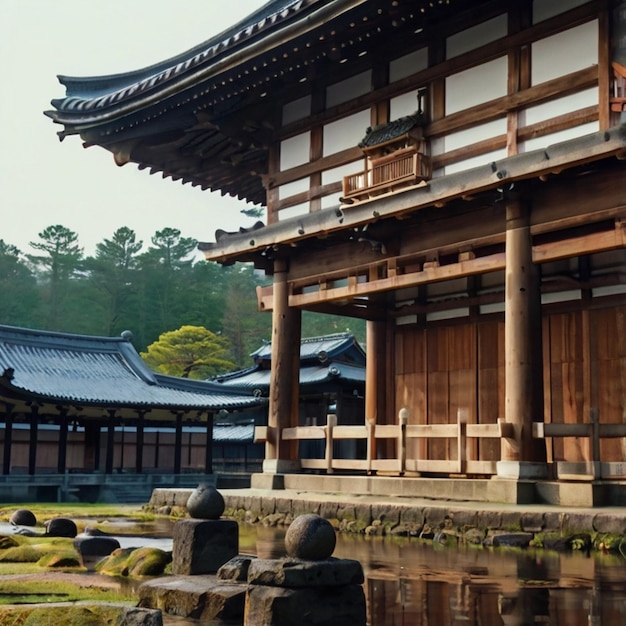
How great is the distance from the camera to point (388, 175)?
606 inches

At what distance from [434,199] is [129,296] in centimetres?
7477

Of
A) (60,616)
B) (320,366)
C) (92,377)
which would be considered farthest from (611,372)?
(320,366)

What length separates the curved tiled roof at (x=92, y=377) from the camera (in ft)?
95.7

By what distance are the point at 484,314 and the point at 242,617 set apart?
1247cm

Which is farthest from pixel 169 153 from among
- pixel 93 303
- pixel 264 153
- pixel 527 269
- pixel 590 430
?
pixel 93 303

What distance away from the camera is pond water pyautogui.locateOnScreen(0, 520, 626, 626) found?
625 centimetres

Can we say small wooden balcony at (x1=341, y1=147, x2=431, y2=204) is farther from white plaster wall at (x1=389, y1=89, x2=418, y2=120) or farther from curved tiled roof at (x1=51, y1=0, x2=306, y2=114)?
curved tiled roof at (x1=51, y1=0, x2=306, y2=114)

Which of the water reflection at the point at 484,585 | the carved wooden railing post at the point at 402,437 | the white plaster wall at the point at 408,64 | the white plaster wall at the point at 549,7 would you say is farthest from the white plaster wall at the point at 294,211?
the water reflection at the point at 484,585

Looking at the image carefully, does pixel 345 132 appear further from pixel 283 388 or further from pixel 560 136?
pixel 283 388

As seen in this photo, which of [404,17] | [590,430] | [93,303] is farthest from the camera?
[93,303]

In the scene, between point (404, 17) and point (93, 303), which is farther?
point (93, 303)

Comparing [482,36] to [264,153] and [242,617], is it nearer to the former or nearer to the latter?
[264,153]

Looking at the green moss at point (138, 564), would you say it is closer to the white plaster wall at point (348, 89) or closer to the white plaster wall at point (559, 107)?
the white plaster wall at point (559, 107)

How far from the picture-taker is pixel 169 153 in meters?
20.1
